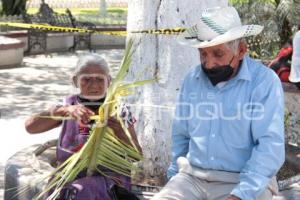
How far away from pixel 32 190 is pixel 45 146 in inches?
29.2

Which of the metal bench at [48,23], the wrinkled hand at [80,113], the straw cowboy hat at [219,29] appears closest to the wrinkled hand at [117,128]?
the wrinkled hand at [80,113]

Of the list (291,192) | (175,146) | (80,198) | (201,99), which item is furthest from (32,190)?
(291,192)

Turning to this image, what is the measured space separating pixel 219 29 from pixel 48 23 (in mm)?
15497

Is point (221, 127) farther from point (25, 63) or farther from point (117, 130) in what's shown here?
point (25, 63)

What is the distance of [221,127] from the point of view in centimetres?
344

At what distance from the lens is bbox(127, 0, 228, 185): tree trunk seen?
189 inches

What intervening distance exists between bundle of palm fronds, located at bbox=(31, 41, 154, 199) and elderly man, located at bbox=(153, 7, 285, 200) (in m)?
0.32

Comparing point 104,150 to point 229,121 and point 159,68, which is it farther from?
point 159,68

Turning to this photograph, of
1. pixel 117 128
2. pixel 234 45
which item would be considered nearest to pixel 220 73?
pixel 234 45

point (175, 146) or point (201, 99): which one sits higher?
point (201, 99)

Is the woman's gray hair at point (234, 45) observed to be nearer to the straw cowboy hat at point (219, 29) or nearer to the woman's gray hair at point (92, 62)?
the straw cowboy hat at point (219, 29)

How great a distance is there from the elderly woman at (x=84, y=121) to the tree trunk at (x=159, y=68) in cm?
88

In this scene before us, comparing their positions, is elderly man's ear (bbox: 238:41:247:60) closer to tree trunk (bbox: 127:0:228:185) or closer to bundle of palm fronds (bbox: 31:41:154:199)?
bundle of palm fronds (bbox: 31:41:154:199)

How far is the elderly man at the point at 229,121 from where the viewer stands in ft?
10.8
